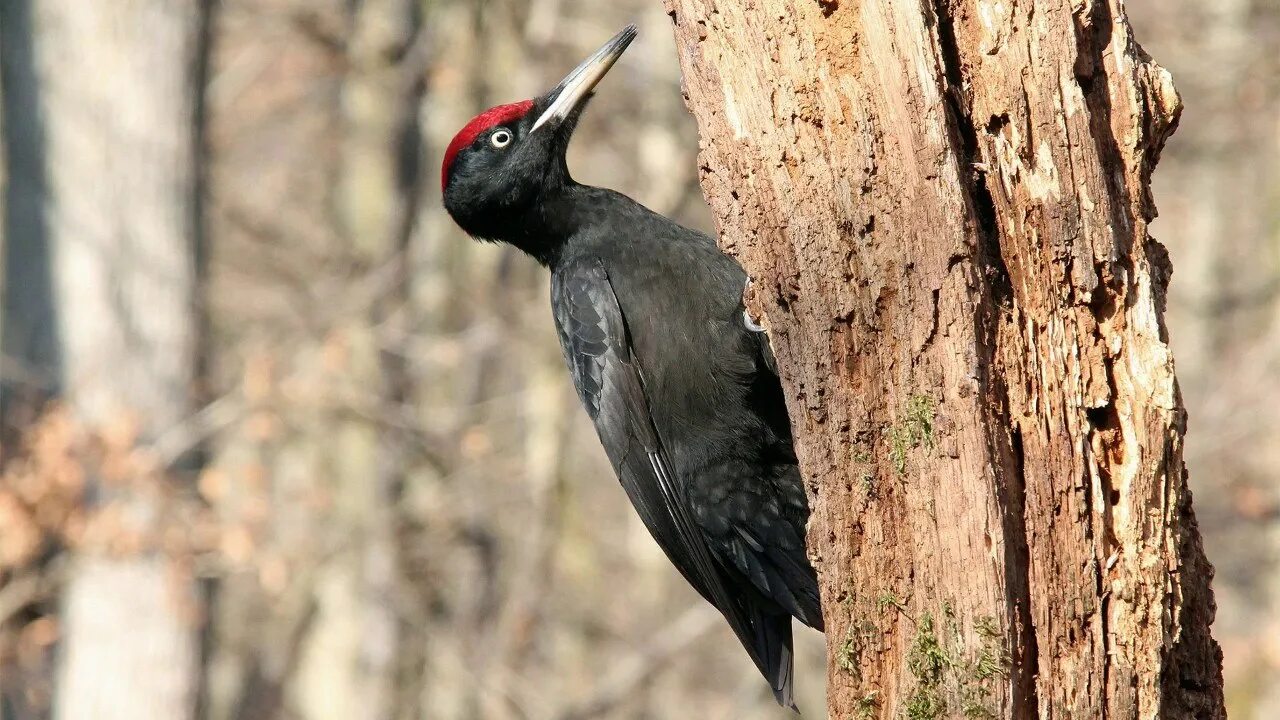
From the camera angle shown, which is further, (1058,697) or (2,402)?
(2,402)

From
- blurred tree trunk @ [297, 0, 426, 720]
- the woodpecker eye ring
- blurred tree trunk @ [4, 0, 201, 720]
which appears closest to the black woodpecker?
the woodpecker eye ring

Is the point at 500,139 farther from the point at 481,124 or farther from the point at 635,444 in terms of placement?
the point at 635,444

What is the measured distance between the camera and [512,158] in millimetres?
4461

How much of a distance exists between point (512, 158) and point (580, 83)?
34 centimetres

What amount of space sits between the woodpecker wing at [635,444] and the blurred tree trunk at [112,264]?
335 centimetres

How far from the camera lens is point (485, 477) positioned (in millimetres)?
10156

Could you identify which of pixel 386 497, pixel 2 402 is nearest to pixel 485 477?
pixel 386 497

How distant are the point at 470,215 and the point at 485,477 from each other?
5.76 metres

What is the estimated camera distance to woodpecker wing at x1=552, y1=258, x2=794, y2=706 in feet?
13.6

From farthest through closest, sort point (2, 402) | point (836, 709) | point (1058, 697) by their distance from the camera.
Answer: point (2, 402), point (836, 709), point (1058, 697)

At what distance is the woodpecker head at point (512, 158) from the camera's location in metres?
4.45

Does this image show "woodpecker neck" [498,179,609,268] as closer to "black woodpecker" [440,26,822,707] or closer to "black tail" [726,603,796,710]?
"black woodpecker" [440,26,822,707]

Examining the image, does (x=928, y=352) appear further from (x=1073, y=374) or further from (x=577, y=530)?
(x=577, y=530)

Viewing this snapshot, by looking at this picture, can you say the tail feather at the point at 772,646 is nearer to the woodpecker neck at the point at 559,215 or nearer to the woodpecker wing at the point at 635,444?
Result: the woodpecker wing at the point at 635,444
